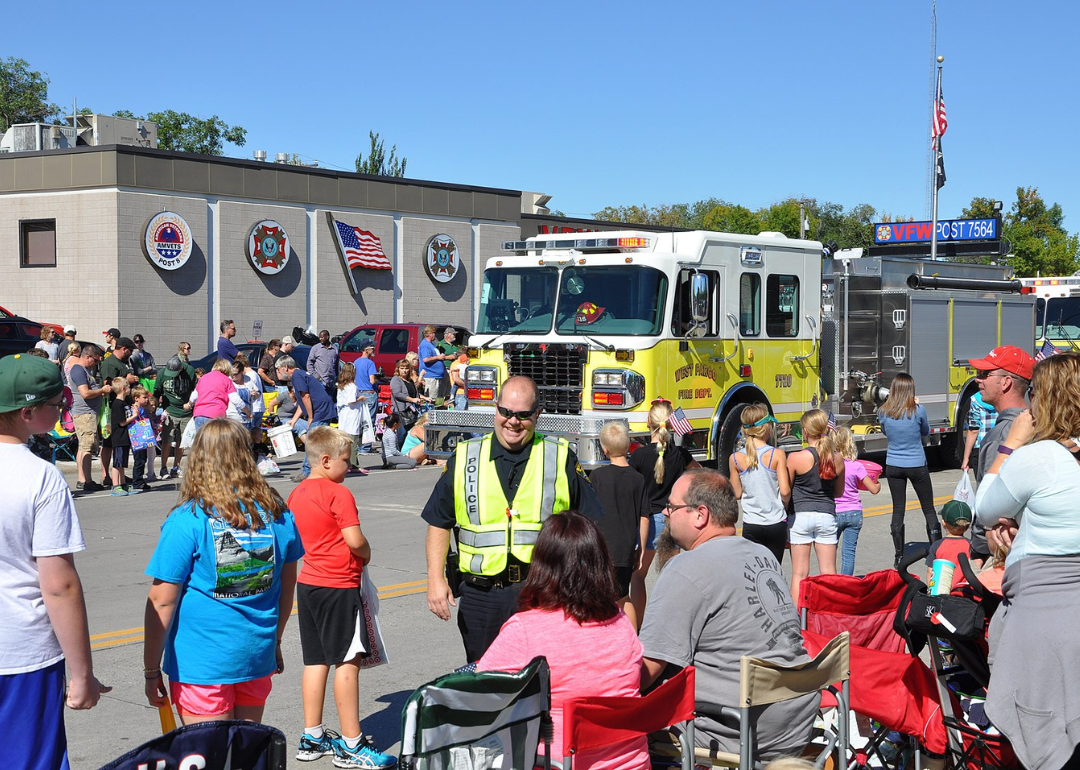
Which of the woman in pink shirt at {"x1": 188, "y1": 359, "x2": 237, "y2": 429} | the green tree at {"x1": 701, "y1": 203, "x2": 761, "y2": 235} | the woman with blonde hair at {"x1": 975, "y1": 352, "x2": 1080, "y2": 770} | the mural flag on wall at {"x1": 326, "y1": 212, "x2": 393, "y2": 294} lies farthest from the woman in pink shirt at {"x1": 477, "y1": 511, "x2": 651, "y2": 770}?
the green tree at {"x1": 701, "y1": 203, "x2": 761, "y2": 235}

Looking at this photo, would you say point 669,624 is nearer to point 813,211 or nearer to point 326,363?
point 326,363

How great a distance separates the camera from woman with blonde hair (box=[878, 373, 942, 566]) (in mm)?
11070

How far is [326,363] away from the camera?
67.2ft

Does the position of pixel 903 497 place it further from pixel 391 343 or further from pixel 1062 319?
pixel 391 343

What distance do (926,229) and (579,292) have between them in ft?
92.1

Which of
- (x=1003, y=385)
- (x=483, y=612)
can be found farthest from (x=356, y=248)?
(x=483, y=612)

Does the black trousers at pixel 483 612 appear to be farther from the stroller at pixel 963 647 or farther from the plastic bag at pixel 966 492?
the plastic bag at pixel 966 492

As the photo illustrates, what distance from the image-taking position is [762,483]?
8.27 metres

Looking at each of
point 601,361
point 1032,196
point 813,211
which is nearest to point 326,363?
point 601,361

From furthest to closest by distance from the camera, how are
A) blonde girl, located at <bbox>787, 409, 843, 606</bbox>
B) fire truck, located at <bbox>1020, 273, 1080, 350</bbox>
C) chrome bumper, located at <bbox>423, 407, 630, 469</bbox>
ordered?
fire truck, located at <bbox>1020, 273, 1080, 350</bbox>
chrome bumper, located at <bbox>423, 407, 630, 469</bbox>
blonde girl, located at <bbox>787, 409, 843, 606</bbox>

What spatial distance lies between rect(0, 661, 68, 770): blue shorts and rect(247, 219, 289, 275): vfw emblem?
89.2ft

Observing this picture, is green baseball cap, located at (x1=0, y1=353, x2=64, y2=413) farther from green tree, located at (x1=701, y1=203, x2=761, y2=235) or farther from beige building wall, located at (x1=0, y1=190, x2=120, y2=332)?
green tree, located at (x1=701, y1=203, x2=761, y2=235)

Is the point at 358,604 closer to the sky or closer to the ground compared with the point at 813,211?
closer to the ground

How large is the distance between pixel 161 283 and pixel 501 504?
24875mm
